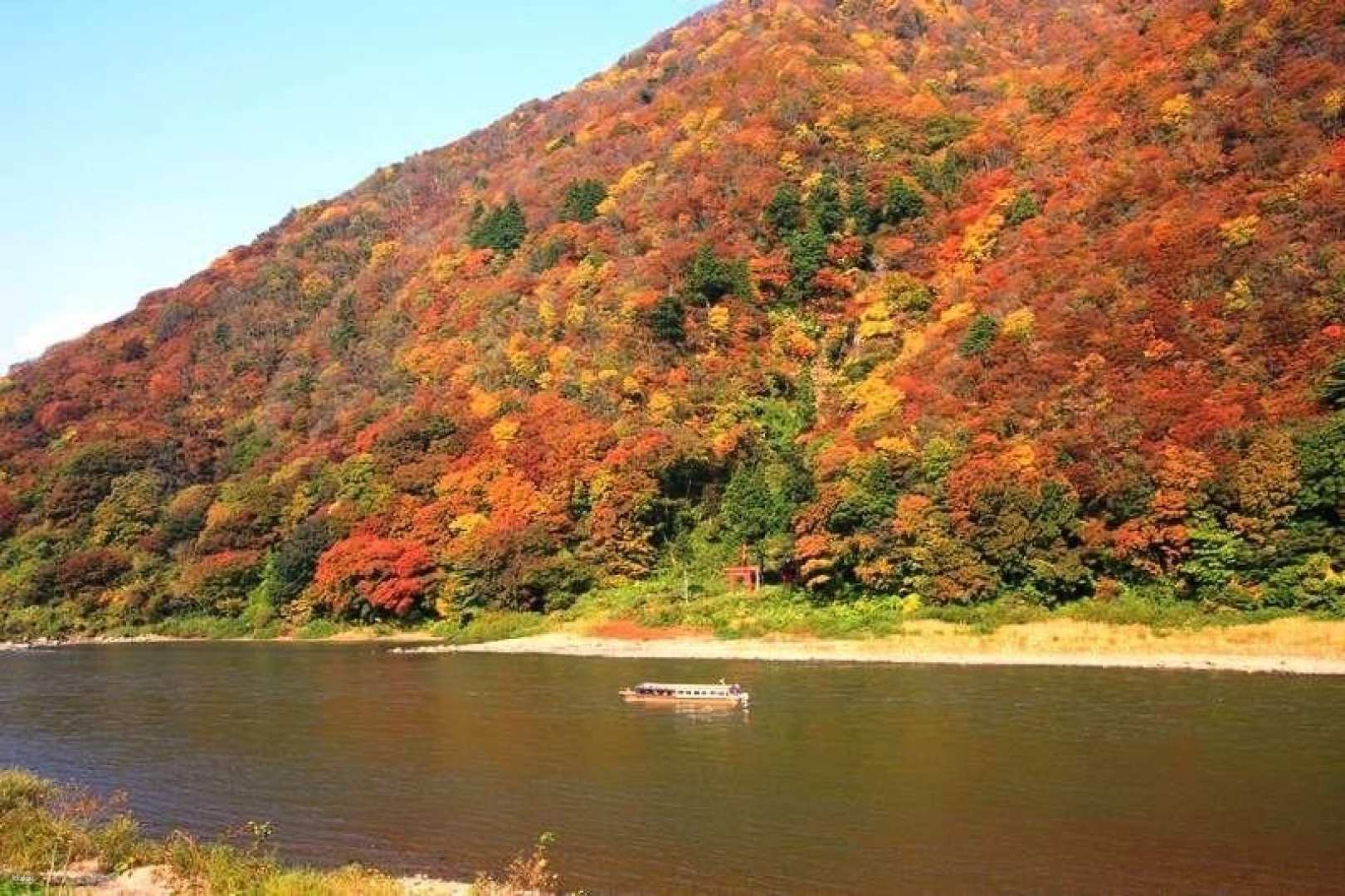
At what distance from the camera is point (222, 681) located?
194 ft

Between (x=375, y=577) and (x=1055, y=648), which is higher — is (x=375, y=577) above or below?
above

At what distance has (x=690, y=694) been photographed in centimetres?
4481

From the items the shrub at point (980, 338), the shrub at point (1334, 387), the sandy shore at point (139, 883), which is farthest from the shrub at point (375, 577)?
the shrub at point (1334, 387)

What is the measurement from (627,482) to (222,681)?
1220 inches

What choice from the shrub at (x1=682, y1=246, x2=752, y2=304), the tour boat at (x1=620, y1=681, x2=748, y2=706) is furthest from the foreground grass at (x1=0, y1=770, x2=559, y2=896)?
the shrub at (x1=682, y1=246, x2=752, y2=304)

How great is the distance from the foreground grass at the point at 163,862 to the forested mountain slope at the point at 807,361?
42560 millimetres

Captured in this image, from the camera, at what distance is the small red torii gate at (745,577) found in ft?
233

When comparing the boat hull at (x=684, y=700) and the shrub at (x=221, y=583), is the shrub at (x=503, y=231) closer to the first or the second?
the shrub at (x=221, y=583)

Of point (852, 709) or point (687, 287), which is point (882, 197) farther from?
point (852, 709)

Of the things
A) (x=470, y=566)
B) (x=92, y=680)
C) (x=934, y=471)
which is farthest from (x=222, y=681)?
(x=934, y=471)

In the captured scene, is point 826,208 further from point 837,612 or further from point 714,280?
point 837,612

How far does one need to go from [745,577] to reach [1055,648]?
2351 centimetres

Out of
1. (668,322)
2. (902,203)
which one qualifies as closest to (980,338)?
(668,322)

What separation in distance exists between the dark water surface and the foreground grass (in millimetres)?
1812
